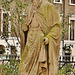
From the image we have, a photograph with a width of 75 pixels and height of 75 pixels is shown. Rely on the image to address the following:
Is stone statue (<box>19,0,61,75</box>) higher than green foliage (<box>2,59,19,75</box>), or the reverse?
stone statue (<box>19,0,61,75</box>)

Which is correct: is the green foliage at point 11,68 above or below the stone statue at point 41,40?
below

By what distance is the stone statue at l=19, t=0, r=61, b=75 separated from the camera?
7207 mm

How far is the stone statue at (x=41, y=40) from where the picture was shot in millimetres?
7207

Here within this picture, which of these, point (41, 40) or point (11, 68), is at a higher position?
point (41, 40)

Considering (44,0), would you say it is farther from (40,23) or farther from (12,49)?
(12,49)

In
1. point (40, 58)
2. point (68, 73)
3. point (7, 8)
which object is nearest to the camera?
point (40, 58)

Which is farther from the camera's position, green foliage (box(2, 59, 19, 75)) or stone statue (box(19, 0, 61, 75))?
green foliage (box(2, 59, 19, 75))

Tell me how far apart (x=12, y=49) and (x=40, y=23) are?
5.60 m

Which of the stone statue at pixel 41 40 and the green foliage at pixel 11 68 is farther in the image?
the green foliage at pixel 11 68

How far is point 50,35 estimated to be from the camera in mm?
7219

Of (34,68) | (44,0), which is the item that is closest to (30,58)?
(34,68)

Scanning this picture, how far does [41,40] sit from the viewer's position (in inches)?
288

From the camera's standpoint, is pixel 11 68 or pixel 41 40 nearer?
pixel 41 40

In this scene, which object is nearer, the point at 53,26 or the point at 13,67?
the point at 53,26
